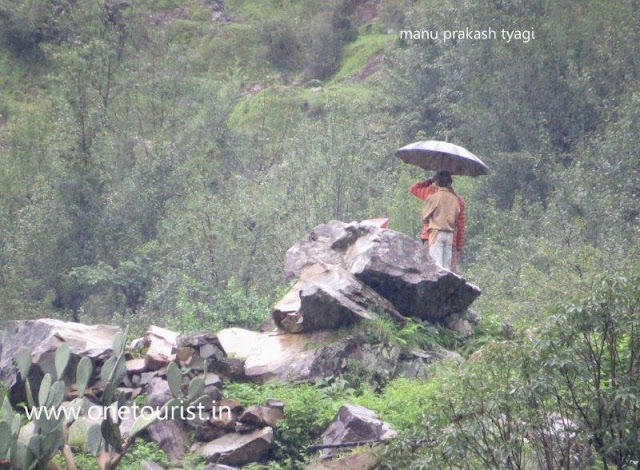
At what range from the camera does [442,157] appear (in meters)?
10.8

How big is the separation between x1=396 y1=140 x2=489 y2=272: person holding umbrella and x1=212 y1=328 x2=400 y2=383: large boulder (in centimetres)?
181

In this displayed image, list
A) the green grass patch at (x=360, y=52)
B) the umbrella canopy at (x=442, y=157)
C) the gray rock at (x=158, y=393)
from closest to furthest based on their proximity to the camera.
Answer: the gray rock at (x=158, y=393)
the umbrella canopy at (x=442, y=157)
the green grass patch at (x=360, y=52)

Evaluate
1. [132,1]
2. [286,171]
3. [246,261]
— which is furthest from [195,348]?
[132,1]

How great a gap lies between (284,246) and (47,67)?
71.2 feet

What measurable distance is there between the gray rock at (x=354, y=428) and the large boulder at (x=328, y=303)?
1.59 m

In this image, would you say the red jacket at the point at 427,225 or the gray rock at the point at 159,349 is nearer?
the gray rock at the point at 159,349

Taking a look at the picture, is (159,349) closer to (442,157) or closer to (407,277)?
(407,277)

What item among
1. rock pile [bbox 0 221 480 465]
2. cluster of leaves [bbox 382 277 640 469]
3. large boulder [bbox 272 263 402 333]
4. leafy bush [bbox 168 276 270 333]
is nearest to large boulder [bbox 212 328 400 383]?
rock pile [bbox 0 221 480 465]

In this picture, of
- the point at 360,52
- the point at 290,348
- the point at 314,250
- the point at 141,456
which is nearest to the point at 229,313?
the point at 314,250

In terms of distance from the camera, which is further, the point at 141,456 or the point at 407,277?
the point at 407,277

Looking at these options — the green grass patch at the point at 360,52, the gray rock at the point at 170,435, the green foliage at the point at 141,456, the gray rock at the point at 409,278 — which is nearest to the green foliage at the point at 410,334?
the gray rock at the point at 409,278

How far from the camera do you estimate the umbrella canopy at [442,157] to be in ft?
34.9

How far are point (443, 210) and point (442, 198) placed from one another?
125 millimetres

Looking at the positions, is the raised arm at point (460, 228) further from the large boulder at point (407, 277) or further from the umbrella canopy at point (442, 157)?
the large boulder at point (407, 277)
